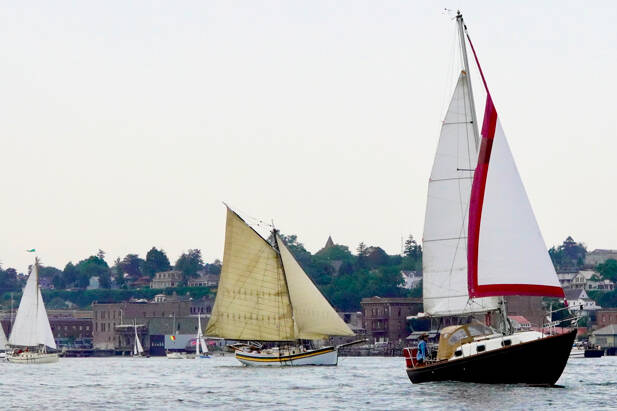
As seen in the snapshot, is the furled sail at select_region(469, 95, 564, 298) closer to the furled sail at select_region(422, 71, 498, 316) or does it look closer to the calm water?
the furled sail at select_region(422, 71, 498, 316)

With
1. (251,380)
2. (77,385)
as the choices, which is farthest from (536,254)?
(77,385)

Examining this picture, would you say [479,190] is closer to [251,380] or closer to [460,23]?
[460,23]

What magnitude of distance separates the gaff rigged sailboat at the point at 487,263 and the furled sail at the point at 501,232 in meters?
0.04

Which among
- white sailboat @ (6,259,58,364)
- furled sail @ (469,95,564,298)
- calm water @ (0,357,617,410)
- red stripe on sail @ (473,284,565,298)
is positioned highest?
white sailboat @ (6,259,58,364)

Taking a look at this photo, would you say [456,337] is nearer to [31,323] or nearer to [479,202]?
[479,202]

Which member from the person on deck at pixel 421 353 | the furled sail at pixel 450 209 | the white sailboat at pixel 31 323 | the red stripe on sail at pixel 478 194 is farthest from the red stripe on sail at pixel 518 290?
the white sailboat at pixel 31 323

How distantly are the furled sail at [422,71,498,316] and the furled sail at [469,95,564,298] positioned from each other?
149 inches

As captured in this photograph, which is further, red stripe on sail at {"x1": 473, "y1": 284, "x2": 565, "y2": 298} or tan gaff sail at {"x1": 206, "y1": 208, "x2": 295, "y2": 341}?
tan gaff sail at {"x1": 206, "y1": 208, "x2": 295, "y2": 341}

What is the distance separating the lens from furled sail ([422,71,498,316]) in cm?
5600

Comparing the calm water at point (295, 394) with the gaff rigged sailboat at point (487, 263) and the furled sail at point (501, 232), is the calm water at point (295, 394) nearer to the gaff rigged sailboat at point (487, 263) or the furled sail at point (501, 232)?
the gaff rigged sailboat at point (487, 263)

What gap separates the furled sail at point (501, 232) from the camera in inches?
2013

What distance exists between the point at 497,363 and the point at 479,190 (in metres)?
6.65

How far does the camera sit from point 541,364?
52.3 m

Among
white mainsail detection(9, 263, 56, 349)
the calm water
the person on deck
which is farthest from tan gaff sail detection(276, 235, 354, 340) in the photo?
white mainsail detection(9, 263, 56, 349)
